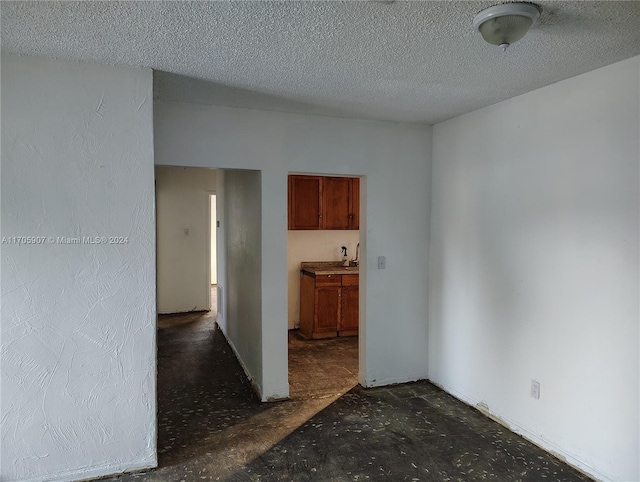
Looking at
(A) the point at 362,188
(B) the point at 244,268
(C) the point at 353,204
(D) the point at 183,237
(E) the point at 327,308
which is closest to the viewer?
(A) the point at 362,188

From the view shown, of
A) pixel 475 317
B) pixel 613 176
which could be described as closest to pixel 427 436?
pixel 475 317

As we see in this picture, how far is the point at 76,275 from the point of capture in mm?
2381

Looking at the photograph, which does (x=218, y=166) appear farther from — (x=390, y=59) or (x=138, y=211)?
(x=390, y=59)

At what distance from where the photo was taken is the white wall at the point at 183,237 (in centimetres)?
672

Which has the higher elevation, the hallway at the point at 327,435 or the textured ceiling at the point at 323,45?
the textured ceiling at the point at 323,45

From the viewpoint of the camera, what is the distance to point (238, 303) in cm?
453

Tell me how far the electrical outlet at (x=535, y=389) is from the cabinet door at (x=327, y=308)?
8.82 ft

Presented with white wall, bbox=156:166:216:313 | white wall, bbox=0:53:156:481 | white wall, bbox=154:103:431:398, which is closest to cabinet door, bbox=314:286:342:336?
white wall, bbox=154:103:431:398

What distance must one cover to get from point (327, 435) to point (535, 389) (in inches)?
56.2

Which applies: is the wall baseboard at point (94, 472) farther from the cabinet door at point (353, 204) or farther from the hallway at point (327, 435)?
the cabinet door at point (353, 204)

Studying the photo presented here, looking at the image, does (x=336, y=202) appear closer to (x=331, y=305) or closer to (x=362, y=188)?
(x=331, y=305)

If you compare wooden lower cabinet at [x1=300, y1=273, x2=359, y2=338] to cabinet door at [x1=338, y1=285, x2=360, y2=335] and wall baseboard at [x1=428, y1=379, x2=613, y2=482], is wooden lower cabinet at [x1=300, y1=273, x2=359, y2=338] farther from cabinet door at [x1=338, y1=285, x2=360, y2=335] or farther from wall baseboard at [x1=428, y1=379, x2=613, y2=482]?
wall baseboard at [x1=428, y1=379, x2=613, y2=482]

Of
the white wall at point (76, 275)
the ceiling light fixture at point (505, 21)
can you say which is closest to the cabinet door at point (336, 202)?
the white wall at point (76, 275)

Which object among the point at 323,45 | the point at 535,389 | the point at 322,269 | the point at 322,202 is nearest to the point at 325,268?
the point at 322,269
